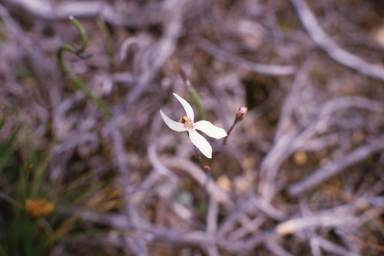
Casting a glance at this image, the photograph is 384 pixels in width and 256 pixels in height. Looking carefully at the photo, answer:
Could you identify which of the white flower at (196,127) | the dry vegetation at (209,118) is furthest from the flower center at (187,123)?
the dry vegetation at (209,118)

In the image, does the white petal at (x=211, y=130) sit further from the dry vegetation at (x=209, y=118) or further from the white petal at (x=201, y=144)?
the dry vegetation at (x=209, y=118)

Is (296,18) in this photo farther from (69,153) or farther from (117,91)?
(69,153)

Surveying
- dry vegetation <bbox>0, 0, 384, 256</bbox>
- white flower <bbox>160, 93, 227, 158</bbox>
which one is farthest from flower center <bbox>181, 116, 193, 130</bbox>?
dry vegetation <bbox>0, 0, 384, 256</bbox>

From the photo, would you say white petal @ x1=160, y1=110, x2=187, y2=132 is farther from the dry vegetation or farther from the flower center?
the dry vegetation

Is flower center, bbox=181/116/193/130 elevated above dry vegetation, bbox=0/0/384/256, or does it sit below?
below

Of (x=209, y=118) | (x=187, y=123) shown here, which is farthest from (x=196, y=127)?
(x=209, y=118)

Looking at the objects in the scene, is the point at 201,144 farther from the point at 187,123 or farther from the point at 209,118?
the point at 209,118
